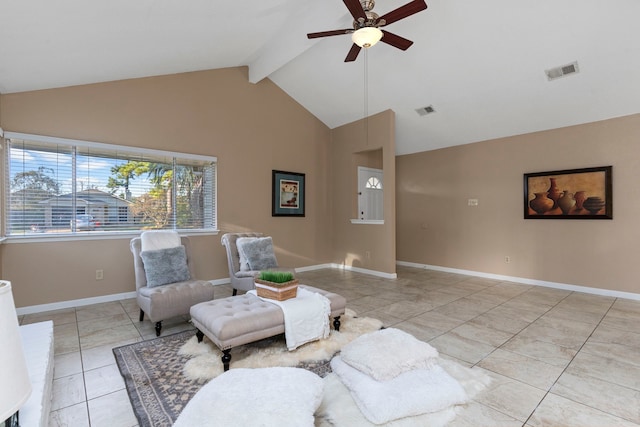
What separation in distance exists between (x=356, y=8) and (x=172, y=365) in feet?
11.3

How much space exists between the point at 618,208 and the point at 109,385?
21.4 ft

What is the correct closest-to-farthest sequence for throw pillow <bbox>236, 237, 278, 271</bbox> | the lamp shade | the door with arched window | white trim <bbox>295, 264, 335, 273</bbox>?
1. the lamp shade
2. throw pillow <bbox>236, 237, 278, 271</bbox>
3. white trim <bbox>295, 264, 335, 273</bbox>
4. the door with arched window

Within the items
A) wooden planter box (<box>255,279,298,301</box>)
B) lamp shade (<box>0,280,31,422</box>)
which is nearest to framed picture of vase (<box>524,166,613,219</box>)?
wooden planter box (<box>255,279,298,301</box>)

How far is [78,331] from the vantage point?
123 inches

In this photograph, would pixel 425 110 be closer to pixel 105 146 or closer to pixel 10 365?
pixel 105 146

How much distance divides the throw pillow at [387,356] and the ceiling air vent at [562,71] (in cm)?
413

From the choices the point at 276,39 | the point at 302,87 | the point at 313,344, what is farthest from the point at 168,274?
the point at 302,87

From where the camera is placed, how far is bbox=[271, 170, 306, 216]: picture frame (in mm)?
5895

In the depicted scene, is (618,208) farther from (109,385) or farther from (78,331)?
(78,331)

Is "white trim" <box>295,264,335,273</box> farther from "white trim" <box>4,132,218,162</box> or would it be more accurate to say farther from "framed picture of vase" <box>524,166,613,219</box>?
"framed picture of vase" <box>524,166,613,219</box>

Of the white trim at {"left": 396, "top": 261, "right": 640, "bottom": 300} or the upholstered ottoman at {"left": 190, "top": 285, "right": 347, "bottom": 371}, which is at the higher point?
the upholstered ottoman at {"left": 190, "top": 285, "right": 347, "bottom": 371}

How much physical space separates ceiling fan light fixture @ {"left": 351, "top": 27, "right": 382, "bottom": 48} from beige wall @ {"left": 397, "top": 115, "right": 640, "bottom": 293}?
3.94 metres

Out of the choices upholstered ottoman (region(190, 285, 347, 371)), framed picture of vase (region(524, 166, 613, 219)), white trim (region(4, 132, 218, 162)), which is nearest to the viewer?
upholstered ottoman (region(190, 285, 347, 371))

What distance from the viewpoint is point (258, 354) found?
2.57 metres
